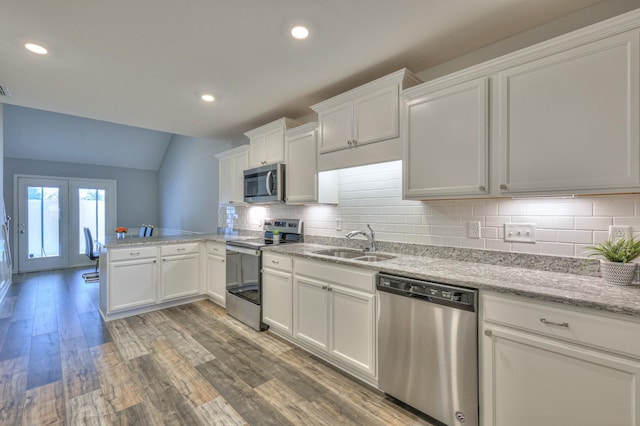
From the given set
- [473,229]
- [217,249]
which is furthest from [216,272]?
[473,229]

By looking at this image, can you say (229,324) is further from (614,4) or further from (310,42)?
(614,4)

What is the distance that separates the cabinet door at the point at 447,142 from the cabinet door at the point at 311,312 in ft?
3.54

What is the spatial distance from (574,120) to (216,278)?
12.4ft

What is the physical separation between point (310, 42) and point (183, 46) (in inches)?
37.0

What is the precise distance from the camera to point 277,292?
112 inches

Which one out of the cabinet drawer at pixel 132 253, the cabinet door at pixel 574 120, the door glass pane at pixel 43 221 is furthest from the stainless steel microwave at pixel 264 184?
the door glass pane at pixel 43 221

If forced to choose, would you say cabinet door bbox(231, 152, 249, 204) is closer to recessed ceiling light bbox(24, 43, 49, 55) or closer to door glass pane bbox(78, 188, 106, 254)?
recessed ceiling light bbox(24, 43, 49, 55)

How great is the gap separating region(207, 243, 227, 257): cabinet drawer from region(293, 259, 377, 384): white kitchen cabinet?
1439 millimetres

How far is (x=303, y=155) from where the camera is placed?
2.99 metres

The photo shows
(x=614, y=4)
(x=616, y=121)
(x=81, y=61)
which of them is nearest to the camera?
(x=616, y=121)

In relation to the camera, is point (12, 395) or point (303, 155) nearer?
point (12, 395)

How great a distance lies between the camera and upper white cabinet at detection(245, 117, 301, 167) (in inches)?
128

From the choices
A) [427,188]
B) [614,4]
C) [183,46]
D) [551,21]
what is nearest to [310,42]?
[183,46]

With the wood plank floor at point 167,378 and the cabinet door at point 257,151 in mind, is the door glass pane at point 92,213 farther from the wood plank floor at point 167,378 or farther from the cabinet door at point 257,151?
the cabinet door at point 257,151
